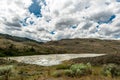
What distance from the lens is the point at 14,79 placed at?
50.7ft

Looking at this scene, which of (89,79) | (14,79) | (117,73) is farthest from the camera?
(117,73)

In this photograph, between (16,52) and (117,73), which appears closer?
(117,73)

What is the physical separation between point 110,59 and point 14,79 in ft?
178

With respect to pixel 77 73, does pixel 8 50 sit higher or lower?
higher

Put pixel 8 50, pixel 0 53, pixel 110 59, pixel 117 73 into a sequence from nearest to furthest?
pixel 117 73
pixel 110 59
pixel 0 53
pixel 8 50

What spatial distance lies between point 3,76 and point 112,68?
32.1 feet

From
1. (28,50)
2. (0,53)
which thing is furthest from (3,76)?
(28,50)

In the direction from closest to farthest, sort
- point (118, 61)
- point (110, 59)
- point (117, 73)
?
1. point (117, 73)
2. point (118, 61)
3. point (110, 59)

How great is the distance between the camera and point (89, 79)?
12.2 meters

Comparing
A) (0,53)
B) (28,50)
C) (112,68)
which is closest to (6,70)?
(112,68)

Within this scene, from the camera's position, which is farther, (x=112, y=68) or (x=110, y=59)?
(x=110, y=59)

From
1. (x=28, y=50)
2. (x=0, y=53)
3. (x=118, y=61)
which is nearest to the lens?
(x=118, y=61)

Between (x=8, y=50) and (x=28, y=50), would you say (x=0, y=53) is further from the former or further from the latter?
(x=28, y=50)

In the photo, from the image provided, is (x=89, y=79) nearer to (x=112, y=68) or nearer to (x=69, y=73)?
(x=69, y=73)
